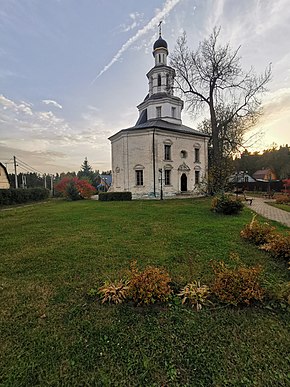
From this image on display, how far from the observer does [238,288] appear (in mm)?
2865

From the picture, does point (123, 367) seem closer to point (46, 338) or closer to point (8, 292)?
point (46, 338)

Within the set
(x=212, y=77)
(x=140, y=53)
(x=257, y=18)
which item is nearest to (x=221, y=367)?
(x=257, y=18)

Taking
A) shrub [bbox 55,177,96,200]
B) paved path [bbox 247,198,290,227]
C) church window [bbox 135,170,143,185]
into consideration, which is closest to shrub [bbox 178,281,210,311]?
paved path [bbox 247,198,290,227]

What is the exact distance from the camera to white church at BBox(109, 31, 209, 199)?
20547mm

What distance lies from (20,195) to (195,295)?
2473 cm

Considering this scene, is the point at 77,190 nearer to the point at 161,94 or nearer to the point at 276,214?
the point at 161,94

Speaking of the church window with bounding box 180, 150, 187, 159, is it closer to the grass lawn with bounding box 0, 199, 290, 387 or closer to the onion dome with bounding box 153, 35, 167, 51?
the onion dome with bounding box 153, 35, 167, 51

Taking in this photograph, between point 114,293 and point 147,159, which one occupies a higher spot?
point 147,159

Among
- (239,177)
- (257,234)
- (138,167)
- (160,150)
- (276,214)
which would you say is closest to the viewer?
(257,234)

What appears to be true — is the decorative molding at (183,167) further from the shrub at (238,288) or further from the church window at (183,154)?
the shrub at (238,288)

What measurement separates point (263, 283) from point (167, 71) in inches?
1044

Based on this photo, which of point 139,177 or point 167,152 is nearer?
point 139,177

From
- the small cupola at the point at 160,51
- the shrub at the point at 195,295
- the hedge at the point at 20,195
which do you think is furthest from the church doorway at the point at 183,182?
the shrub at the point at 195,295

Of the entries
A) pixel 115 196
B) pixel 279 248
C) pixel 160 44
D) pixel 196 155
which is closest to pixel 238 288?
pixel 279 248
